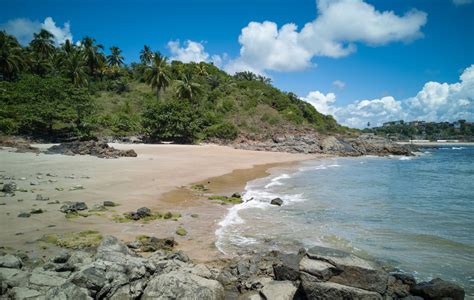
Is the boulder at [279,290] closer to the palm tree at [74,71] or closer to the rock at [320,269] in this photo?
the rock at [320,269]

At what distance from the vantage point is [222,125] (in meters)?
55.1

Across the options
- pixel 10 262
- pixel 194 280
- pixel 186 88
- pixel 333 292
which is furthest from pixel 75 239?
pixel 186 88

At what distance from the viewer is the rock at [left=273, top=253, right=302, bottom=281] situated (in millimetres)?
6598

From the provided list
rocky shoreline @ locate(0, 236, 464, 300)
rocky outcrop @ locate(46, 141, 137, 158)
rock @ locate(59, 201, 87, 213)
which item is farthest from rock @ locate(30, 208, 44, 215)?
rocky outcrop @ locate(46, 141, 137, 158)

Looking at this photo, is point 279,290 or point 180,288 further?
point 279,290

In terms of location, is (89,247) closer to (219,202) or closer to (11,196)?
(11,196)

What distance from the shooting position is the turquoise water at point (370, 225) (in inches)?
357

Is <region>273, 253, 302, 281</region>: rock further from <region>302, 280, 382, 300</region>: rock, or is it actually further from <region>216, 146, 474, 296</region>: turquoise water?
<region>216, 146, 474, 296</region>: turquoise water

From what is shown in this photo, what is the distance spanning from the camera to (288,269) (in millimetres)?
6699

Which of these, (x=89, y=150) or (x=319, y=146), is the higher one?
(x=89, y=150)

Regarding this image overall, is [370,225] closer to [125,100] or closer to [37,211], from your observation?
[37,211]

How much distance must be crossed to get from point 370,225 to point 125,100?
2456 inches

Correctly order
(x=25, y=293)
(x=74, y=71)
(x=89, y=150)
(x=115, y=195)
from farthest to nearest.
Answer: (x=74, y=71) → (x=89, y=150) → (x=115, y=195) → (x=25, y=293)

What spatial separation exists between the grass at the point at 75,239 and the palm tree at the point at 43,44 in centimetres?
7388
